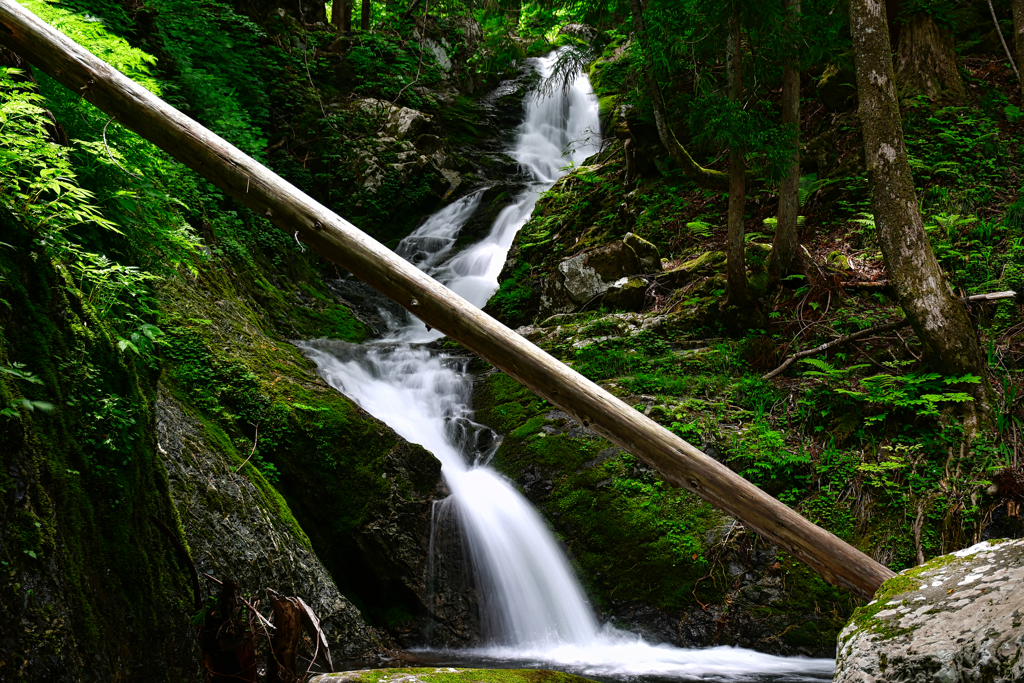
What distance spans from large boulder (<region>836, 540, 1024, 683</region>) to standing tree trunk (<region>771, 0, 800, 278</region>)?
585 cm

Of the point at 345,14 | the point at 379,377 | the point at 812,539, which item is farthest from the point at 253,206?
the point at 345,14

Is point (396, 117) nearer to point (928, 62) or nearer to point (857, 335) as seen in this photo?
point (928, 62)

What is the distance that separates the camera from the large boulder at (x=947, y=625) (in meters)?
1.65

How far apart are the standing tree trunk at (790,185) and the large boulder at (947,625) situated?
5853 millimetres

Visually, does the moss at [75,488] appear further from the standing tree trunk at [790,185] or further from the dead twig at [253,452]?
the standing tree trunk at [790,185]

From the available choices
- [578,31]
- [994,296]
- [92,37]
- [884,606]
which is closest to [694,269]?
[994,296]

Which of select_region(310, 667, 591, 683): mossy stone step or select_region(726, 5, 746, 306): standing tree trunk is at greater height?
select_region(726, 5, 746, 306): standing tree trunk

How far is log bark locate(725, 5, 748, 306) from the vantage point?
23.5ft

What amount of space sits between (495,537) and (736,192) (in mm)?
4812

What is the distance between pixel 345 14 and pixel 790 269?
47.6ft

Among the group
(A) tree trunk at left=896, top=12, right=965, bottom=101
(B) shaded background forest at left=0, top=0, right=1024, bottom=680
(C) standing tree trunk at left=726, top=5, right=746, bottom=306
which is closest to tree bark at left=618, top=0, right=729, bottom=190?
(B) shaded background forest at left=0, top=0, right=1024, bottom=680

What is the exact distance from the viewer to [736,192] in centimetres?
734

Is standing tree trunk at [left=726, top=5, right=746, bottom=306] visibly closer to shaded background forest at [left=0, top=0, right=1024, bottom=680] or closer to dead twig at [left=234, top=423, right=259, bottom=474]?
shaded background forest at [left=0, top=0, right=1024, bottom=680]

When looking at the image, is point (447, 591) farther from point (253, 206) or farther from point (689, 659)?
point (253, 206)
